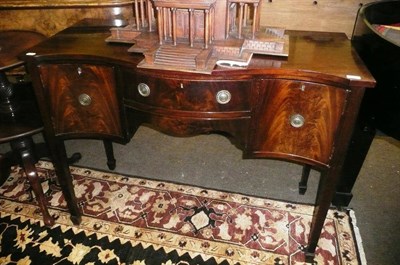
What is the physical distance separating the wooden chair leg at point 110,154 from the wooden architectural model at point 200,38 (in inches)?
39.0

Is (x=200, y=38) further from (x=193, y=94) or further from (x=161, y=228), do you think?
(x=161, y=228)

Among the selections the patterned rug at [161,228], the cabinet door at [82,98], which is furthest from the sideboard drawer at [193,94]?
the patterned rug at [161,228]

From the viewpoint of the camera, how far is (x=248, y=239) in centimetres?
175

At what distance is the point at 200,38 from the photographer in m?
1.32

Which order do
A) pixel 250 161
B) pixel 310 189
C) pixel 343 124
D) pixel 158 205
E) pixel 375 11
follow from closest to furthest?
pixel 343 124 → pixel 375 11 → pixel 158 205 → pixel 310 189 → pixel 250 161

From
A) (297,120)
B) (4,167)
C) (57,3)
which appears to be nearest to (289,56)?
(297,120)

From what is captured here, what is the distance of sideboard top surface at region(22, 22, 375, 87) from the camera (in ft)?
3.70

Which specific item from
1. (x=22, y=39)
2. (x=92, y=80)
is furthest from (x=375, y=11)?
(x=22, y=39)

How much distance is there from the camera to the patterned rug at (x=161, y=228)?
1649mm

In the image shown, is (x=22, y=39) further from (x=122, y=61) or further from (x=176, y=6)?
(x=176, y=6)

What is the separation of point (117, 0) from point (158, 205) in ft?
4.74

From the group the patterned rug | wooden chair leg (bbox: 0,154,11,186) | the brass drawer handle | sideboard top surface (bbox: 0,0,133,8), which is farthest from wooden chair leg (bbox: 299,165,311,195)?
wooden chair leg (bbox: 0,154,11,186)

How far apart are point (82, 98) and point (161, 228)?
894mm

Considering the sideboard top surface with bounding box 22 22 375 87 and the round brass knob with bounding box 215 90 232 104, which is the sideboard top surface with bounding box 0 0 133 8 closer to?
the sideboard top surface with bounding box 22 22 375 87
